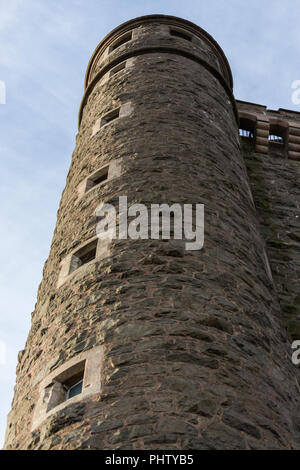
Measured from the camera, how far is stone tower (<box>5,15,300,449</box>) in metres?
5.00

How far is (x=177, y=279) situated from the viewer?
638 centimetres

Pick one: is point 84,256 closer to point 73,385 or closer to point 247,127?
point 73,385

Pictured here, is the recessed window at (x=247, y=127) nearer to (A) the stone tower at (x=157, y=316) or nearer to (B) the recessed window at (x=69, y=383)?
(A) the stone tower at (x=157, y=316)

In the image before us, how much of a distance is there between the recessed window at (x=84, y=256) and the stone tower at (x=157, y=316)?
0.02 m

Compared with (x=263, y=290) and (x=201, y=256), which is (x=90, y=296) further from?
(x=263, y=290)

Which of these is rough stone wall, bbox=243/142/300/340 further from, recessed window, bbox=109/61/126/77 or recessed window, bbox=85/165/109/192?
recessed window, bbox=109/61/126/77

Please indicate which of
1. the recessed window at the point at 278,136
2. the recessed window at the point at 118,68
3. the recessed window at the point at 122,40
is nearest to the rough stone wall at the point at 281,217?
the recessed window at the point at 278,136

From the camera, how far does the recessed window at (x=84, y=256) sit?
7.33 meters

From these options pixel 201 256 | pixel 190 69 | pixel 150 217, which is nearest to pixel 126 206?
pixel 150 217

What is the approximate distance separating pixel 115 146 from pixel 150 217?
234cm

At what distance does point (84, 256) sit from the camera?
749 centimetres

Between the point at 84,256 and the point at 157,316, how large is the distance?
1.91m

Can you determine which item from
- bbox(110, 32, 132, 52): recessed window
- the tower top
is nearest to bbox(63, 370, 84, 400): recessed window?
the tower top

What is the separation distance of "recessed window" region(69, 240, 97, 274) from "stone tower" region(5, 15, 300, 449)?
0.06ft
